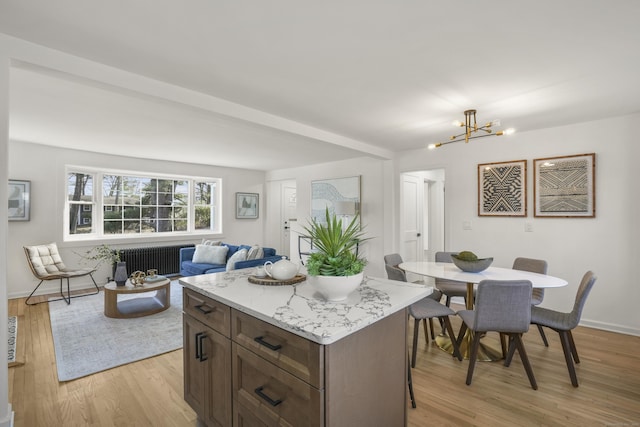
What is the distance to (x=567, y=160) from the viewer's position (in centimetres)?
370

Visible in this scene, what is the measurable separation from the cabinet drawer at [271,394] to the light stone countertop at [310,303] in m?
0.21

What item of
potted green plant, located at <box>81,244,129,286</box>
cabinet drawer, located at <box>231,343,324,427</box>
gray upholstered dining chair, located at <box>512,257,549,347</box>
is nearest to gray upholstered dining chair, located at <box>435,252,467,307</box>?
gray upholstered dining chair, located at <box>512,257,549,347</box>

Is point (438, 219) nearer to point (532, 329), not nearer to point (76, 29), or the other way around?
point (532, 329)

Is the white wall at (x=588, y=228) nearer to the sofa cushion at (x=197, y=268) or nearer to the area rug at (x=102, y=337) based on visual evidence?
the sofa cushion at (x=197, y=268)

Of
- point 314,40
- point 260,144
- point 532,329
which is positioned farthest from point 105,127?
point 532,329

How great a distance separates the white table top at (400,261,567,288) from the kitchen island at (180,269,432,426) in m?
1.09

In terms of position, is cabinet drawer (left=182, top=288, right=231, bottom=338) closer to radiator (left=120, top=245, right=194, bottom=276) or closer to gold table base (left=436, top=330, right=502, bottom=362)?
gold table base (left=436, top=330, right=502, bottom=362)

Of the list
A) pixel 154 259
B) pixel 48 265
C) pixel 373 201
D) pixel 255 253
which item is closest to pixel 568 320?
pixel 373 201

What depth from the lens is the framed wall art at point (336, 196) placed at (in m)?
5.72

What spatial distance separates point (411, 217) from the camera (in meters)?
5.64

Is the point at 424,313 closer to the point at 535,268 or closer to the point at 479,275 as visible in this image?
the point at 479,275

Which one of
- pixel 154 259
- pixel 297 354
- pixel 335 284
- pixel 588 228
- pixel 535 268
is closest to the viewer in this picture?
pixel 297 354

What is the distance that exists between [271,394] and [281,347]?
0.23m

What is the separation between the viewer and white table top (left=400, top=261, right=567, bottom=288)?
257 cm
